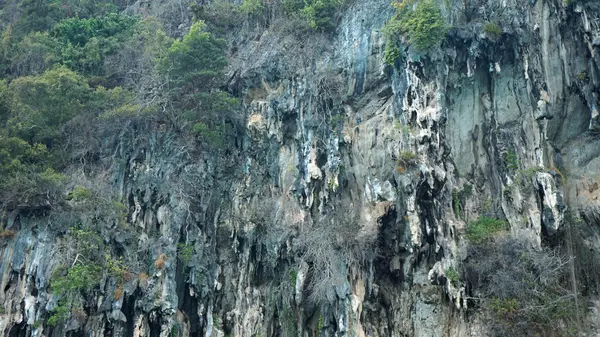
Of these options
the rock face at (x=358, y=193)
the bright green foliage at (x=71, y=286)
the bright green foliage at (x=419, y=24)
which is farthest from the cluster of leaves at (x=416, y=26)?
the bright green foliage at (x=71, y=286)

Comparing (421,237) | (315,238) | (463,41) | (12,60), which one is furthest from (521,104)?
(12,60)

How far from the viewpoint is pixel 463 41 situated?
19438mm

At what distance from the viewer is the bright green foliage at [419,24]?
18.9m

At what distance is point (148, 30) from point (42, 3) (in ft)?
18.5

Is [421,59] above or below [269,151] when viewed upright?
above

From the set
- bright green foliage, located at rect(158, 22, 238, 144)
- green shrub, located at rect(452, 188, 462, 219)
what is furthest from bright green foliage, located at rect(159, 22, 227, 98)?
green shrub, located at rect(452, 188, 462, 219)

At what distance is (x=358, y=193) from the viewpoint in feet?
64.0

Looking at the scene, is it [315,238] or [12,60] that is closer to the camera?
[315,238]

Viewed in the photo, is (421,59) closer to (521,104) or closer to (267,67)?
(521,104)

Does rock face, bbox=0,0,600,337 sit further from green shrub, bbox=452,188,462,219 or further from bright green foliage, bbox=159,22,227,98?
bright green foliage, bbox=159,22,227,98

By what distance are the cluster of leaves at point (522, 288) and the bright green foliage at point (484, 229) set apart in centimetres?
30

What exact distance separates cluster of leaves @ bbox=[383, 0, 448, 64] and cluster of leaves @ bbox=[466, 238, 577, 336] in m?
7.11

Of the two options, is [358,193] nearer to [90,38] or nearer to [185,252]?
[185,252]

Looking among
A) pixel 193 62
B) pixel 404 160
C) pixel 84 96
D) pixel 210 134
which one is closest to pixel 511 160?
pixel 404 160
